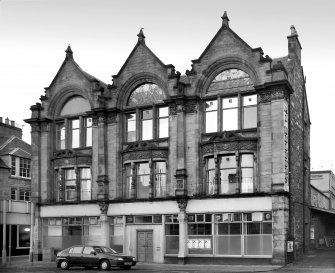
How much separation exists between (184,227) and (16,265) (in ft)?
38.3

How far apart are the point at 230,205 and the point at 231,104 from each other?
6.32 m

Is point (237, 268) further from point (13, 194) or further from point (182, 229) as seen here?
point (13, 194)

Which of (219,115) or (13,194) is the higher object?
(219,115)

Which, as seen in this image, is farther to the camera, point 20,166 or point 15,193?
point 20,166

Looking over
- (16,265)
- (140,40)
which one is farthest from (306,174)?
(16,265)

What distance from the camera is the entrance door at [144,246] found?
36000 millimetres

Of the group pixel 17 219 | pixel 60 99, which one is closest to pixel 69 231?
pixel 60 99

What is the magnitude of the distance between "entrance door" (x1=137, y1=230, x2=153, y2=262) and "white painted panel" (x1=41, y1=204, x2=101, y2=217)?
3593 mm

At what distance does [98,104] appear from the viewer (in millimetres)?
38344

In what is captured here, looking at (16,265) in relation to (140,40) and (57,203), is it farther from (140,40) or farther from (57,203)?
(140,40)

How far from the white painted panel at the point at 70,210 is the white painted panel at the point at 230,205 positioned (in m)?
7.41

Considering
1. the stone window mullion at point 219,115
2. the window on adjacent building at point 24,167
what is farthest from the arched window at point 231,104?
the window on adjacent building at point 24,167

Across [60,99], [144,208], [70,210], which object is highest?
[60,99]

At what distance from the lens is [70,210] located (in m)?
39.1
